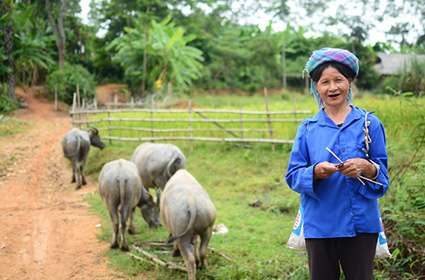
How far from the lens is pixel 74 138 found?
993 centimetres

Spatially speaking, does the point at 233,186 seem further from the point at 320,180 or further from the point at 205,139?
the point at 320,180

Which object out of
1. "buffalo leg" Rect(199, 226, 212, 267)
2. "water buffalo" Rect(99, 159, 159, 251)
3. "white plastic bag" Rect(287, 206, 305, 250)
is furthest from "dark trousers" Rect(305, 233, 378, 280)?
"water buffalo" Rect(99, 159, 159, 251)

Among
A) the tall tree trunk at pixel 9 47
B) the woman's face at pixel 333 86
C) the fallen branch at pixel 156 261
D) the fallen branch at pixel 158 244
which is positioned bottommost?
the fallen branch at pixel 158 244

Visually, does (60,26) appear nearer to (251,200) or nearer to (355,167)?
(251,200)

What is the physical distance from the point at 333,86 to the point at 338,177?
0.42m

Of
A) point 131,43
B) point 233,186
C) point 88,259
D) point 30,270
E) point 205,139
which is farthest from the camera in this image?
point 131,43

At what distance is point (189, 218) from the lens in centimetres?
455

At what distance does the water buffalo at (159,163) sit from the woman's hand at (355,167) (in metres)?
5.32

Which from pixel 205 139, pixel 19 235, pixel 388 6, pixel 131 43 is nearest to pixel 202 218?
pixel 19 235

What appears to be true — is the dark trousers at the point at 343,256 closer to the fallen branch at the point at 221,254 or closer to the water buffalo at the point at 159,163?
the fallen branch at the point at 221,254

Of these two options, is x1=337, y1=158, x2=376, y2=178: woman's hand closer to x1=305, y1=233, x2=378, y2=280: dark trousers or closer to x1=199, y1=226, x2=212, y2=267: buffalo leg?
x1=305, y1=233, x2=378, y2=280: dark trousers

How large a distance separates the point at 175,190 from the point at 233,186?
4442 millimetres

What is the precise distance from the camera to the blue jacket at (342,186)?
2.15 metres

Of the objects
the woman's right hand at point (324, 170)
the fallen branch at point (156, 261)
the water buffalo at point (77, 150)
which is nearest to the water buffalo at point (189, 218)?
the fallen branch at point (156, 261)
